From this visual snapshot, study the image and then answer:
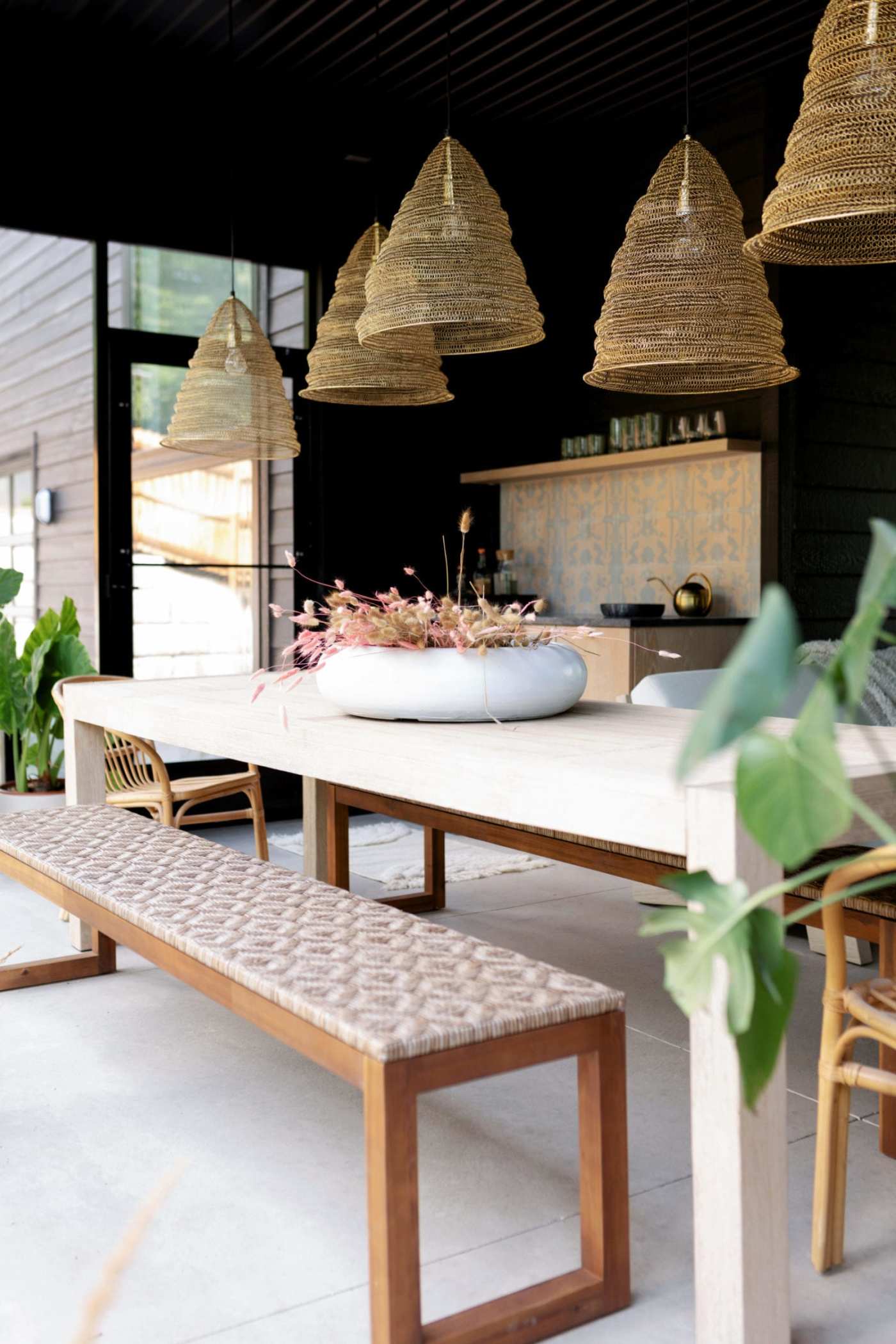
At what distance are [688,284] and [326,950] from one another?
163cm

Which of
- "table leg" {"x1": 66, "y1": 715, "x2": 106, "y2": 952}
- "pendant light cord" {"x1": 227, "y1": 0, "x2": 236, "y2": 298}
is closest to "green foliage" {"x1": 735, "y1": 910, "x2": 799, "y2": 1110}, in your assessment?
"table leg" {"x1": 66, "y1": 715, "x2": 106, "y2": 952}

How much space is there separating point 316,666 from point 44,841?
32.0 inches

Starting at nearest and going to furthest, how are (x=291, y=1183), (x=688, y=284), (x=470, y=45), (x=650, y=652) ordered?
(x=291, y=1183) < (x=688, y=284) < (x=470, y=45) < (x=650, y=652)

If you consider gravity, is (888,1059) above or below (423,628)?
below

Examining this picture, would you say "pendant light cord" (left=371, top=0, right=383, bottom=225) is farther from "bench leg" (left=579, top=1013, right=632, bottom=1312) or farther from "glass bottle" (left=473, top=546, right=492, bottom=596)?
"bench leg" (left=579, top=1013, right=632, bottom=1312)

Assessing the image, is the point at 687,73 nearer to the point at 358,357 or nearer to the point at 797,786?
the point at 358,357

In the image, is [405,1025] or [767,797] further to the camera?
A: [405,1025]

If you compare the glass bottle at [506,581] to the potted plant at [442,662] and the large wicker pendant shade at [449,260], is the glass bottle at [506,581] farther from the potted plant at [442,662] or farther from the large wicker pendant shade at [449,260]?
the potted plant at [442,662]

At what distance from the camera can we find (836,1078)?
1.83m

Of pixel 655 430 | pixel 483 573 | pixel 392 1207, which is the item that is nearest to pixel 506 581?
pixel 483 573

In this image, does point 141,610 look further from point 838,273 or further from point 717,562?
point 838,273

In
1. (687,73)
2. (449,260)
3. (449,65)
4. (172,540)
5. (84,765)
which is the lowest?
(84,765)

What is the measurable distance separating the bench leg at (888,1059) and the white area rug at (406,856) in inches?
83.8

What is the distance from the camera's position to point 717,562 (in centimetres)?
590
